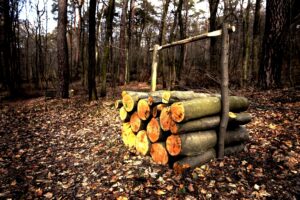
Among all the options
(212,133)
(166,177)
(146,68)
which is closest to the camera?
(166,177)

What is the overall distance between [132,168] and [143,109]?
113cm

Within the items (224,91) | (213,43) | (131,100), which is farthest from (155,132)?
(213,43)

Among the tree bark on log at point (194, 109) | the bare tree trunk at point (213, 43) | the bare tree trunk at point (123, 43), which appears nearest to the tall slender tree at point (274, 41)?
the tree bark on log at point (194, 109)

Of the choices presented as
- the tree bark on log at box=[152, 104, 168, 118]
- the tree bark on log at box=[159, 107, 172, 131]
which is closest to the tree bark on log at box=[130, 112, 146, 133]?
the tree bark on log at box=[152, 104, 168, 118]

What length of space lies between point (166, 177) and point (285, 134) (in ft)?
9.17

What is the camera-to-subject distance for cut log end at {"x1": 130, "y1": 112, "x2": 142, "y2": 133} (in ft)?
14.8

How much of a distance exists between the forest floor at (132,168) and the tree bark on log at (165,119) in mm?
719

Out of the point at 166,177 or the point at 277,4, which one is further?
the point at 277,4

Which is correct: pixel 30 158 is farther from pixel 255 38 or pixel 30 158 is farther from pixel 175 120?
pixel 255 38

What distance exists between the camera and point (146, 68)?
23.0 metres

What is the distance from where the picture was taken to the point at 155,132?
13.1 feet

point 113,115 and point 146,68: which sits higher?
point 146,68

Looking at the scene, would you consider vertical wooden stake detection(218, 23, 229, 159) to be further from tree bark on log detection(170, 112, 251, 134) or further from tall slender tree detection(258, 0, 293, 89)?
tall slender tree detection(258, 0, 293, 89)

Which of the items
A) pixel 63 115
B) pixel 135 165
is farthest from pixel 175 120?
pixel 63 115
